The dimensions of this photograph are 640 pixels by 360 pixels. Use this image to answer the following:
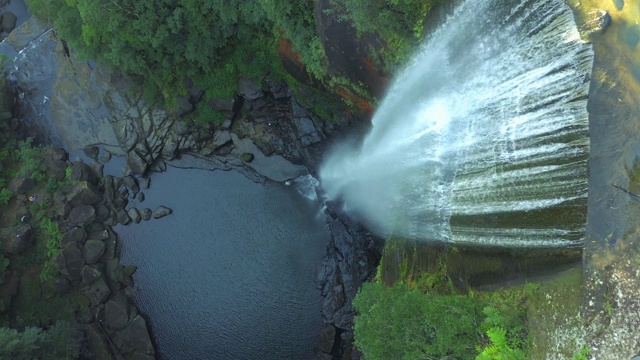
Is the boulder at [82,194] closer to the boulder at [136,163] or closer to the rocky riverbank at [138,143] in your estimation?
the rocky riverbank at [138,143]

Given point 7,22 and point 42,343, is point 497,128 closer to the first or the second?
point 42,343

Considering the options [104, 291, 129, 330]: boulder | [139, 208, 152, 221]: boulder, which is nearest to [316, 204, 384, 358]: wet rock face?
[104, 291, 129, 330]: boulder

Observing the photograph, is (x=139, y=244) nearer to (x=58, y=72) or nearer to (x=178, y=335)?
(x=178, y=335)

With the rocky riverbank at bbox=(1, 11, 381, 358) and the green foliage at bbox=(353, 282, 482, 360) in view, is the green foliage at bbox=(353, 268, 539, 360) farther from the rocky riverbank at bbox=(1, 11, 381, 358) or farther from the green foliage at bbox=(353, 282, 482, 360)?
the rocky riverbank at bbox=(1, 11, 381, 358)

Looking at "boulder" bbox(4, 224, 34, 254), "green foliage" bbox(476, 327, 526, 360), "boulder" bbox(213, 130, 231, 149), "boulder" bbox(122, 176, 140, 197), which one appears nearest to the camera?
"green foliage" bbox(476, 327, 526, 360)

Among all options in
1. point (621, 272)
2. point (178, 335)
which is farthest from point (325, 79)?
point (178, 335)

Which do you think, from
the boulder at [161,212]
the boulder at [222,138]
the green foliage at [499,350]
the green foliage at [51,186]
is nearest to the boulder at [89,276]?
the boulder at [161,212]
